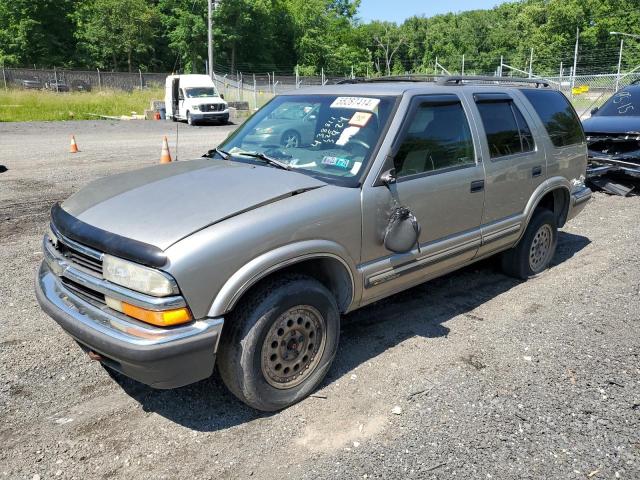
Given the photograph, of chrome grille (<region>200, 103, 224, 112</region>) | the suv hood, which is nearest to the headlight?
the suv hood

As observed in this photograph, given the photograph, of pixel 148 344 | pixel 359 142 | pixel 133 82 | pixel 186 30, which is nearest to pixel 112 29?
pixel 186 30

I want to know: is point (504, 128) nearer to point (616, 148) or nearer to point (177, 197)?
point (177, 197)

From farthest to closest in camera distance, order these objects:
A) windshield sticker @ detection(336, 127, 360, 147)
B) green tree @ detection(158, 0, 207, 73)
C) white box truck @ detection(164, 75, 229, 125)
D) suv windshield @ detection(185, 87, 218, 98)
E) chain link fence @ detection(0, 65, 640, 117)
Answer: green tree @ detection(158, 0, 207, 73)
chain link fence @ detection(0, 65, 640, 117)
suv windshield @ detection(185, 87, 218, 98)
white box truck @ detection(164, 75, 229, 125)
windshield sticker @ detection(336, 127, 360, 147)

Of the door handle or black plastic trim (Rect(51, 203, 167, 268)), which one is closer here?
black plastic trim (Rect(51, 203, 167, 268))

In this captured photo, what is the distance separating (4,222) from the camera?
6.98 meters

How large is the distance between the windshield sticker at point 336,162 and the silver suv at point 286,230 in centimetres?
1

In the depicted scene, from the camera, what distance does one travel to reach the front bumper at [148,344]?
2604 millimetres

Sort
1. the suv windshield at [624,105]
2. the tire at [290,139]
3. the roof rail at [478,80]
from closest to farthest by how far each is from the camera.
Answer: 1. the tire at [290,139]
2. the roof rail at [478,80]
3. the suv windshield at [624,105]

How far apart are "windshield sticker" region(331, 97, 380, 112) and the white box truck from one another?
2221 centimetres

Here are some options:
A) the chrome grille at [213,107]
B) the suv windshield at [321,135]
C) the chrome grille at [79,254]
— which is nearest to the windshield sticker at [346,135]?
the suv windshield at [321,135]

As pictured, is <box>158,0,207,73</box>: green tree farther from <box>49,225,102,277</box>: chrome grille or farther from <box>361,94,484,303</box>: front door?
<box>49,225,102,277</box>: chrome grille

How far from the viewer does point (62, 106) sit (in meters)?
29.1

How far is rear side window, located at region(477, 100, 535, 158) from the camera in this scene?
4.43m

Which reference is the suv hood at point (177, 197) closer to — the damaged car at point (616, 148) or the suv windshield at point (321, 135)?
the suv windshield at point (321, 135)
